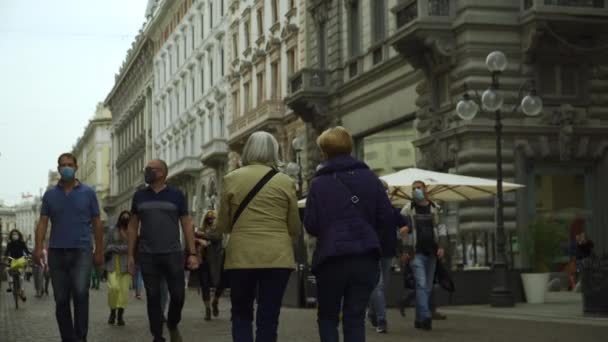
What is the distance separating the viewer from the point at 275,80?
45375 mm

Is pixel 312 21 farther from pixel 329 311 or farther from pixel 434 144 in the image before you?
pixel 329 311

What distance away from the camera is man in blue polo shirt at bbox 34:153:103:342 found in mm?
10359

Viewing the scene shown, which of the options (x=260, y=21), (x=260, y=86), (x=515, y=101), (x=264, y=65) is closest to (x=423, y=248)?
(x=515, y=101)

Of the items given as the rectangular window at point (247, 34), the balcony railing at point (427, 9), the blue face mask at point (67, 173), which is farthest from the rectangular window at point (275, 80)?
the blue face mask at point (67, 173)

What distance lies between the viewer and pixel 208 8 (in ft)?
199

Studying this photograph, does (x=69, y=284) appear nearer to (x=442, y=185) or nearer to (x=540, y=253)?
(x=442, y=185)

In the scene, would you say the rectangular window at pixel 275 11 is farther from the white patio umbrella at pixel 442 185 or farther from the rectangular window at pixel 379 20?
the white patio umbrella at pixel 442 185

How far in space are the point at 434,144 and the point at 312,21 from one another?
13.0 meters

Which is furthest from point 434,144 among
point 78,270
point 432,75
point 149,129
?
point 149,129

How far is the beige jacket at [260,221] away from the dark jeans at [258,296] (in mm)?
90

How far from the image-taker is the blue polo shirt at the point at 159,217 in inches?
411

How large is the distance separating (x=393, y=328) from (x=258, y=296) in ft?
20.9

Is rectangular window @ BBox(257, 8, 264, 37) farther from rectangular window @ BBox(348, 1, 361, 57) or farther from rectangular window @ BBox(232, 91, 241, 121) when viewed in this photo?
rectangular window @ BBox(348, 1, 361, 57)

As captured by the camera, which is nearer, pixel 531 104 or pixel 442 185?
pixel 531 104
